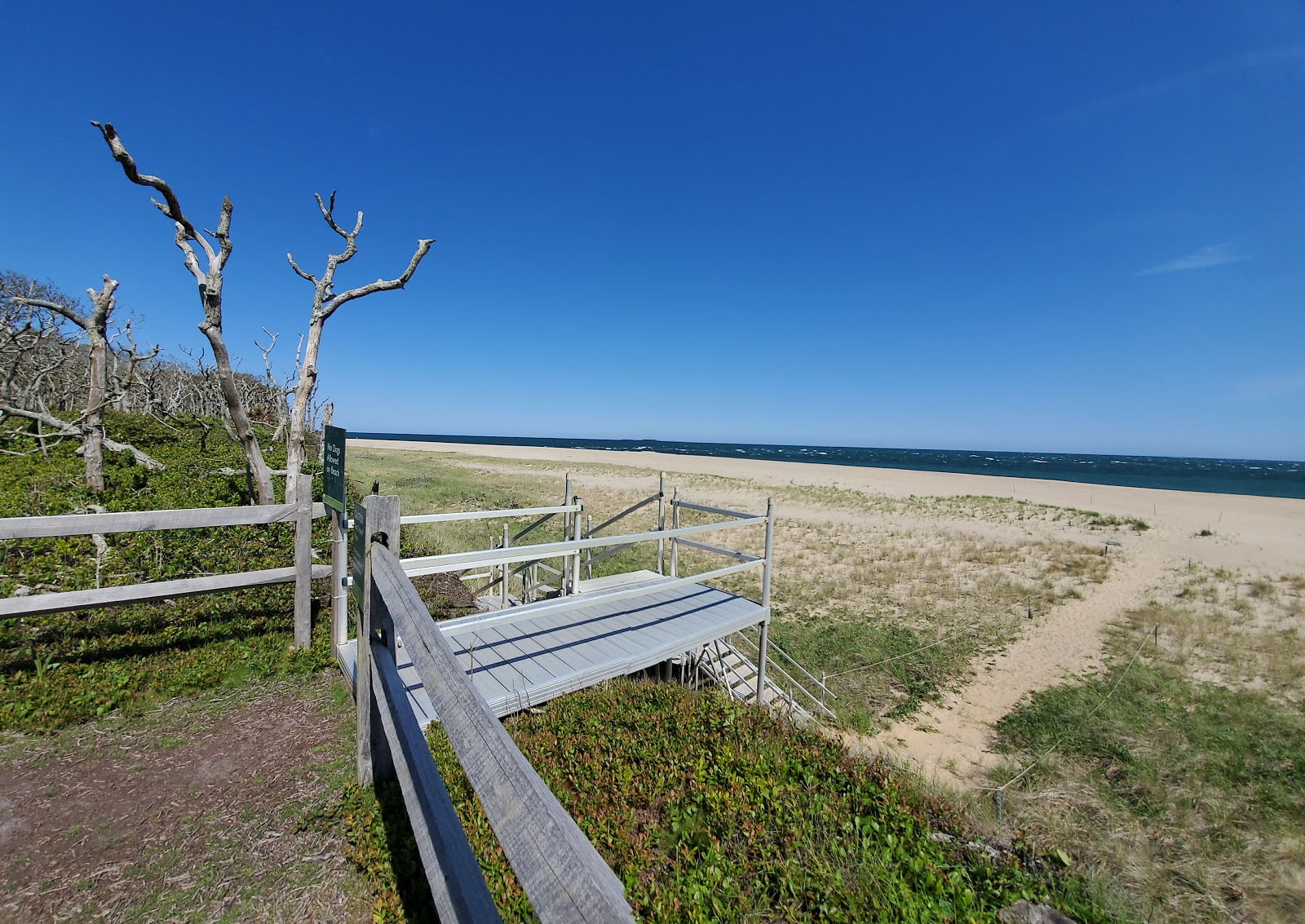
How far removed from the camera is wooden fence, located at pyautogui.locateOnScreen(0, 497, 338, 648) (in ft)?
12.7

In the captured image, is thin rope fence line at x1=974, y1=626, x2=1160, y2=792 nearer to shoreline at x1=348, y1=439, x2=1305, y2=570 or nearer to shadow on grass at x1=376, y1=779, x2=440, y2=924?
shadow on grass at x1=376, y1=779, x2=440, y2=924

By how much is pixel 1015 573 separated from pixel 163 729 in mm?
18282

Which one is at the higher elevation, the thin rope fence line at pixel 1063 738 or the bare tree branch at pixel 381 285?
the bare tree branch at pixel 381 285

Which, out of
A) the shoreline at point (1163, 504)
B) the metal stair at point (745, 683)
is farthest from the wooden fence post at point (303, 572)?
the shoreline at point (1163, 504)

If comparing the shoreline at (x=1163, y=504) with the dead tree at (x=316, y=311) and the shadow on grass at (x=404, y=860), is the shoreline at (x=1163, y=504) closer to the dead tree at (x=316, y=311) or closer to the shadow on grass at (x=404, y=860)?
the dead tree at (x=316, y=311)

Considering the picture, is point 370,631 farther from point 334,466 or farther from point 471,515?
point 471,515

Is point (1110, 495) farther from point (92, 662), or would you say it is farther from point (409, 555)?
point (92, 662)

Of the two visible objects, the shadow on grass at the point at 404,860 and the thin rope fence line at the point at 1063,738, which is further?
the thin rope fence line at the point at 1063,738

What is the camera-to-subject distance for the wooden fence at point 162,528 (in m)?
3.87

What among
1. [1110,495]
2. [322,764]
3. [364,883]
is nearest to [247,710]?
[322,764]

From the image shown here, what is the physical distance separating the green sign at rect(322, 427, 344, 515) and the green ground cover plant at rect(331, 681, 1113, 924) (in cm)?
200

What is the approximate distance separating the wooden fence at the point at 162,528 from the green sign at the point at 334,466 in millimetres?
828

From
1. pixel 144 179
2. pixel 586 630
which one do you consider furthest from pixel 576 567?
pixel 144 179

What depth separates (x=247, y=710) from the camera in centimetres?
418
